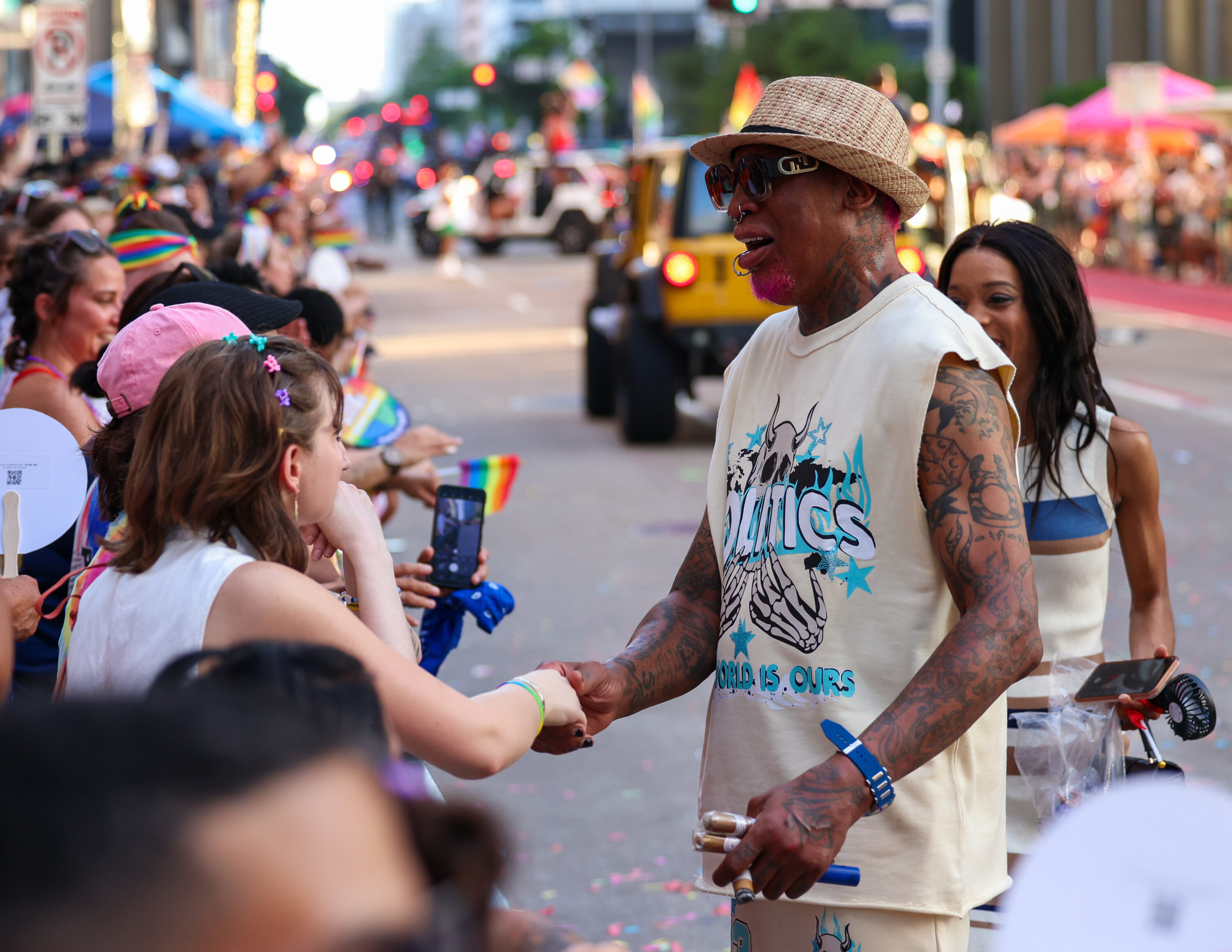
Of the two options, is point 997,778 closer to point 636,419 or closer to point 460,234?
point 636,419

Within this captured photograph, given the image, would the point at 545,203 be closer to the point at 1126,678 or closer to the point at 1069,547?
the point at 1069,547

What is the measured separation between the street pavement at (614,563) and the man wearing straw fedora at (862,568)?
630 millimetres

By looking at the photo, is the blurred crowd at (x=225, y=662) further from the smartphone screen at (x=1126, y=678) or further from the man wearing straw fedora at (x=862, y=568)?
the smartphone screen at (x=1126, y=678)

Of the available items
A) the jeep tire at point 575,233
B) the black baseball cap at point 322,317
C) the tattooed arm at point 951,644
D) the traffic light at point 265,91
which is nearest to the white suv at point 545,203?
the jeep tire at point 575,233

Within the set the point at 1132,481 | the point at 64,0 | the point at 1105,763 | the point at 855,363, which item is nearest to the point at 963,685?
the point at 855,363

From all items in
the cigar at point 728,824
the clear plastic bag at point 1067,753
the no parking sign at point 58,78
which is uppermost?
the no parking sign at point 58,78

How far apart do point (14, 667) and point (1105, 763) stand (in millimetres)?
2584

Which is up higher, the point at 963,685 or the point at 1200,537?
Answer: the point at 963,685

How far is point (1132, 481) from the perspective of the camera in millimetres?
3148

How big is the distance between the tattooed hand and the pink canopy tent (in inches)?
1128

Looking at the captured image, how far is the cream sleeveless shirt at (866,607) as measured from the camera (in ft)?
7.34

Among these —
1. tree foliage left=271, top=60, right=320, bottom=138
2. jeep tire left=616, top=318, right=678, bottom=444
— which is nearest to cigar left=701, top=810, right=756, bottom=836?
jeep tire left=616, top=318, right=678, bottom=444

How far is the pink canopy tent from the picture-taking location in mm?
29422

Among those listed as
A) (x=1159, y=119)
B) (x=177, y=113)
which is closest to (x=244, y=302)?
(x=177, y=113)
